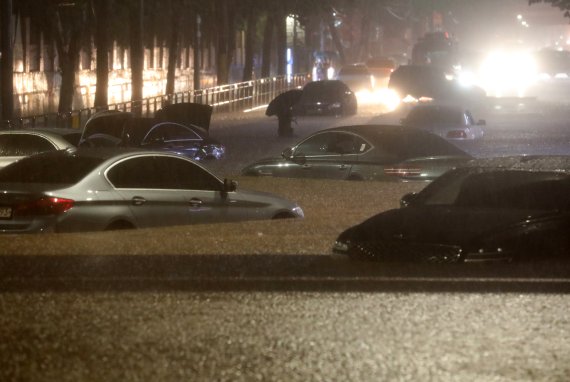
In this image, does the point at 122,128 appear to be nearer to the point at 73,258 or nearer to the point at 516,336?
the point at 73,258

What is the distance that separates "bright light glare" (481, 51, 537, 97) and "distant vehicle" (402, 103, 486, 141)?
1853 inches

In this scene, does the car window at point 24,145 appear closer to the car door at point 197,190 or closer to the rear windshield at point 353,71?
the car door at point 197,190

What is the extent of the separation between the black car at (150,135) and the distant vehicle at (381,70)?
42695 mm

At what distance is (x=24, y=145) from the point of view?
79.1ft

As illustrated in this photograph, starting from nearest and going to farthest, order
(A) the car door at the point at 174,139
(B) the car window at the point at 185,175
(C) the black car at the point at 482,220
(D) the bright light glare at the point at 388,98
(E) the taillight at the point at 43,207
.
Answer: (C) the black car at the point at 482,220
(E) the taillight at the point at 43,207
(B) the car window at the point at 185,175
(A) the car door at the point at 174,139
(D) the bright light glare at the point at 388,98

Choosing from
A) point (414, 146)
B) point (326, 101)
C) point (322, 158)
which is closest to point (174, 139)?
point (322, 158)

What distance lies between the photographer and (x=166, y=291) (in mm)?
11547

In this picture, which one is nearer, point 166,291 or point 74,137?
point 166,291

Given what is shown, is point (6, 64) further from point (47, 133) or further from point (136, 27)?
point (136, 27)

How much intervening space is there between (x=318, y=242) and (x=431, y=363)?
6566mm

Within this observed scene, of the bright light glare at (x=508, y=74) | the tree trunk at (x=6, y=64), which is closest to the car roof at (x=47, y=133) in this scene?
the tree trunk at (x=6, y=64)

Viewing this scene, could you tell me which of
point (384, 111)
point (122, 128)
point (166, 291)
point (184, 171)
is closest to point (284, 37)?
point (384, 111)

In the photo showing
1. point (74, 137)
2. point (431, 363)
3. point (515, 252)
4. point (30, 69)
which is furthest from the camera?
point (30, 69)

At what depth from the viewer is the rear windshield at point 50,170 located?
51.0ft
